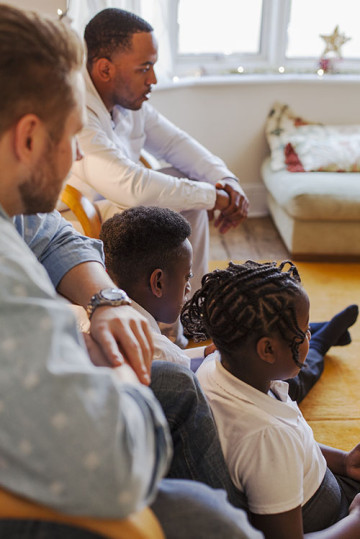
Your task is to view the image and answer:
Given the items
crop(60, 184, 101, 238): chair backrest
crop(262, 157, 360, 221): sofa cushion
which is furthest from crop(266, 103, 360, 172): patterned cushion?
crop(60, 184, 101, 238): chair backrest

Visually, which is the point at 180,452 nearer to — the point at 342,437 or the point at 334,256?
the point at 342,437

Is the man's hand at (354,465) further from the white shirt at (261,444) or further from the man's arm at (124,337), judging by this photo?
the man's arm at (124,337)

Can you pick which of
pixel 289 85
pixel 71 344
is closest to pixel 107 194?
pixel 71 344

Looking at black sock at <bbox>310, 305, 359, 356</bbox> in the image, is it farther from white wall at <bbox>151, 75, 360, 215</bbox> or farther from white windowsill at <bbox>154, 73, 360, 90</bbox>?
white windowsill at <bbox>154, 73, 360, 90</bbox>

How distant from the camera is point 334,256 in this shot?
3135 millimetres

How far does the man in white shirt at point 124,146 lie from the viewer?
2156mm

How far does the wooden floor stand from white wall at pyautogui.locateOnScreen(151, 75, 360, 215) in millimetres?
312

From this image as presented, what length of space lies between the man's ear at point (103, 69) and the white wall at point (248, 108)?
136cm

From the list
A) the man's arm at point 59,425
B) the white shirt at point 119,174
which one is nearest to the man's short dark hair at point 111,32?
the white shirt at point 119,174

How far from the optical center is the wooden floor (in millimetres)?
3232

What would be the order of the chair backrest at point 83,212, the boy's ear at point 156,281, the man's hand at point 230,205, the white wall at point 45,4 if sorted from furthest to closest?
the white wall at point 45,4, the man's hand at point 230,205, the chair backrest at point 83,212, the boy's ear at point 156,281

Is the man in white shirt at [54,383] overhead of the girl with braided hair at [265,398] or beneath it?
overhead

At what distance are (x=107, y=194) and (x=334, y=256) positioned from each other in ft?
4.79

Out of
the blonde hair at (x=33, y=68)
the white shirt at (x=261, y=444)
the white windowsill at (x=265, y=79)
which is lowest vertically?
the white shirt at (x=261, y=444)
